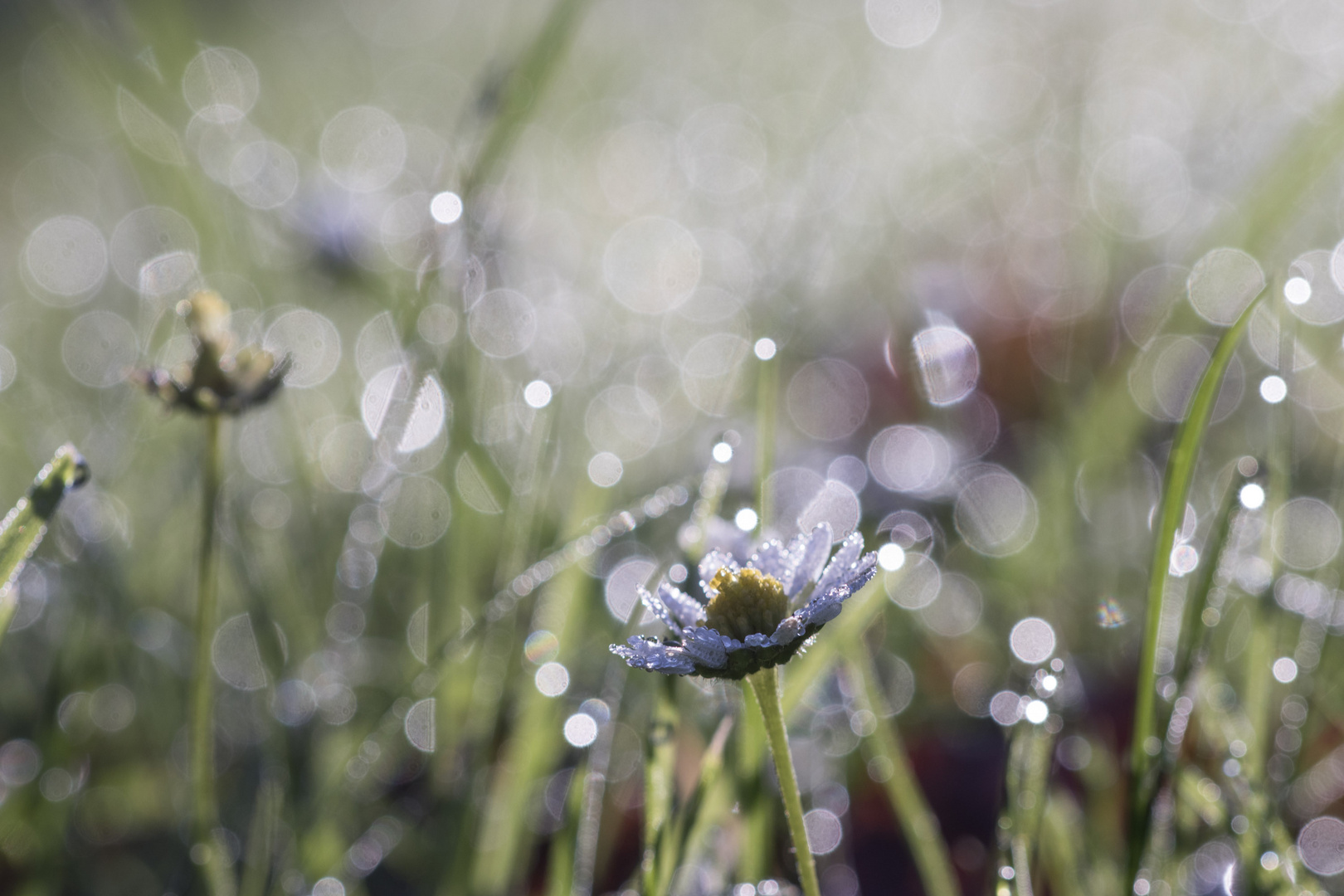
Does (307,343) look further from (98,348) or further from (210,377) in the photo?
(210,377)

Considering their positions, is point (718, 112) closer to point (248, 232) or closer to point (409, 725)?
point (248, 232)

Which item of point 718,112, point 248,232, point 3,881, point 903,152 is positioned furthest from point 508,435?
point 718,112

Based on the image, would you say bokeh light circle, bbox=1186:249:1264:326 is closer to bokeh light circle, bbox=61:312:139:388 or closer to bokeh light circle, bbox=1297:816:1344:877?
bokeh light circle, bbox=1297:816:1344:877

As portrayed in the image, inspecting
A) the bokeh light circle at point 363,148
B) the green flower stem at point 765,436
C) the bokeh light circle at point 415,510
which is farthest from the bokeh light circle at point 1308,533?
the bokeh light circle at point 363,148

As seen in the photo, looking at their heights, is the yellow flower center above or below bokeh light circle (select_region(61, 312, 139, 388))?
above

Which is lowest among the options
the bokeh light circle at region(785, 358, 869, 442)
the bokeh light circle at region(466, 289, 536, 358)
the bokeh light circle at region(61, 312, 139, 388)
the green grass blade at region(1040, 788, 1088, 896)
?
the bokeh light circle at region(785, 358, 869, 442)

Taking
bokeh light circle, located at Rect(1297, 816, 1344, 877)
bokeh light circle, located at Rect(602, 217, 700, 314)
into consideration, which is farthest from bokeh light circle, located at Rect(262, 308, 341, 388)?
bokeh light circle, located at Rect(1297, 816, 1344, 877)

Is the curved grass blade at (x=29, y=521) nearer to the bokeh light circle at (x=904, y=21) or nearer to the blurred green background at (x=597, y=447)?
the blurred green background at (x=597, y=447)
